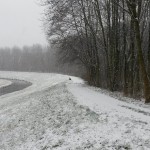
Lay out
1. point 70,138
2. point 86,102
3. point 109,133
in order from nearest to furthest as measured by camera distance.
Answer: point 109,133 → point 70,138 → point 86,102

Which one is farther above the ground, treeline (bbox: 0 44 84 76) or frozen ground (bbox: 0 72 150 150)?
treeline (bbox: 0 44 84 76)

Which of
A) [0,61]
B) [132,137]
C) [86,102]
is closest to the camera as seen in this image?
[132,137]

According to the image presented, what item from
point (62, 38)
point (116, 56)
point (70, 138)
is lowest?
point (70, 138)

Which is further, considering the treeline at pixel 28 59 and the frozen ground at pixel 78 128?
the treeline at pixel 28 59

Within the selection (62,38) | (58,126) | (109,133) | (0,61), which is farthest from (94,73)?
(0,61)

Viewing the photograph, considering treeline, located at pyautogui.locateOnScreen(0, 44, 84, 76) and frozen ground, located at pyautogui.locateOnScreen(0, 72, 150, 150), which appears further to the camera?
treeline, located at pyautogui.locateOnScreen(0, 44, 84, 76)

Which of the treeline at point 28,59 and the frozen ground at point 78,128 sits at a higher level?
the treeline at point 28,59

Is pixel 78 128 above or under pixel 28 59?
under

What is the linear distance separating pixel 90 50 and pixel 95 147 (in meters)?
25.4

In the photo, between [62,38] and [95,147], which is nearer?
[95,147]

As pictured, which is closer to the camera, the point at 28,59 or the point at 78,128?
the point at 78,128

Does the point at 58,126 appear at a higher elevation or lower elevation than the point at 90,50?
lower

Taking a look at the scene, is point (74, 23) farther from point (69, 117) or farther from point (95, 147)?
point (95, 147)

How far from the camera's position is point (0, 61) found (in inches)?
5891
